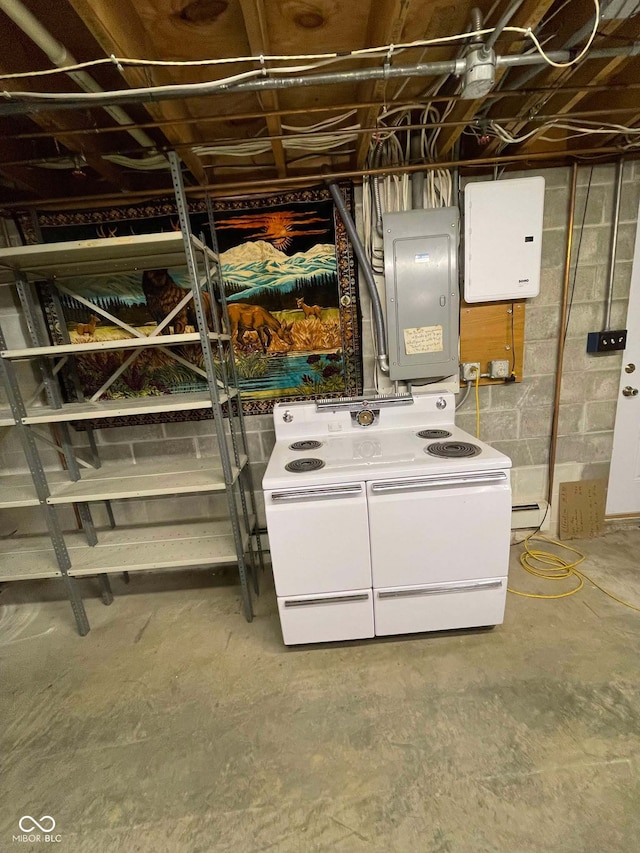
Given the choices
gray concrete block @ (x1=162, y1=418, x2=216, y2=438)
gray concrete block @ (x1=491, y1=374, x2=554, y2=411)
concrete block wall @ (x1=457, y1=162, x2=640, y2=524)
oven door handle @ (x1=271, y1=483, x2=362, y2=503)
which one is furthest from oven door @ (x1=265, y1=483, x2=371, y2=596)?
gray concrete block @ (x1=491, y1=374, x2=554, y2=411)

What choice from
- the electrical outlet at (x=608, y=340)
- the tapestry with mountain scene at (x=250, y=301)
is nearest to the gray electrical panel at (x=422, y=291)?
the tapestry with mountain scene at (x=250, y=301)

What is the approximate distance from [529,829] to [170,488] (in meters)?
1.70

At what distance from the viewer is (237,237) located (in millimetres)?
1987

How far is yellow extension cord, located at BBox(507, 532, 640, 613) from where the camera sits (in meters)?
1.91

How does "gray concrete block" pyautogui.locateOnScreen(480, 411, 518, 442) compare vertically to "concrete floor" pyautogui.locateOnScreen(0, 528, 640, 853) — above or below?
above

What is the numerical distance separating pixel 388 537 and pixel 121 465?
1.71 meters

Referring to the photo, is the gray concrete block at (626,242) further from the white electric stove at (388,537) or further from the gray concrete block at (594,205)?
the white electric stove at (388,537)

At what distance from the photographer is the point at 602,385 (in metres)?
2.24

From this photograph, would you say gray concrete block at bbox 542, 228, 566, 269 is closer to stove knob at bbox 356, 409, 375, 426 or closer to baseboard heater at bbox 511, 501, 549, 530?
stove knob at bbox 356, 409, 375, 426

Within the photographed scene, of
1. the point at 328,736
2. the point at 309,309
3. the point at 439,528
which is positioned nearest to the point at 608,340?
the point at 439,528

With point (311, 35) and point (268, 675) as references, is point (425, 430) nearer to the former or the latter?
point (268, 675)

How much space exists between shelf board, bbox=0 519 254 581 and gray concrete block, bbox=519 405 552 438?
1824mm

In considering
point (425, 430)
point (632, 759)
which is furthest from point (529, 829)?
point (425, 430)

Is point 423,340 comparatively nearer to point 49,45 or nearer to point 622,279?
point 622,279
